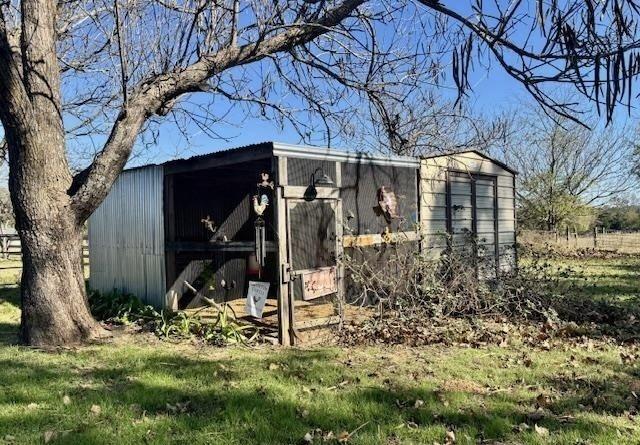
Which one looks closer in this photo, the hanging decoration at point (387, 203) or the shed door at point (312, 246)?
the shed door at point (312, 246)

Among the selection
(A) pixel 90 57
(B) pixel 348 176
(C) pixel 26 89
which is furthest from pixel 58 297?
(A) pixel 90 57

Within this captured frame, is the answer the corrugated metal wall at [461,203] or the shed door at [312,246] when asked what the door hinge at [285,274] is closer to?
the shed door at [312,246]

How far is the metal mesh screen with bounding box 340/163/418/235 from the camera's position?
297 inches

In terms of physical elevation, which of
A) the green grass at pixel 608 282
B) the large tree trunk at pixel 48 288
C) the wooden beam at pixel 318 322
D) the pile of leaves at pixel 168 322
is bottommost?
the green grass at pixel 608 282

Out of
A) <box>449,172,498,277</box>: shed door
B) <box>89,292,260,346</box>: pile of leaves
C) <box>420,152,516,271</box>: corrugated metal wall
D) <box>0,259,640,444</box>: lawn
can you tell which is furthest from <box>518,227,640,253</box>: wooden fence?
<box>0,259,640,444</box>: lawn

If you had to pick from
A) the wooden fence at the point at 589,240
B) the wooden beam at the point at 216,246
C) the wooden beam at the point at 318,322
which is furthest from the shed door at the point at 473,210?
the wooden fence at the point at 589,240

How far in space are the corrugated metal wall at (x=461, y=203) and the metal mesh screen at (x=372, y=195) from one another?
0.32m

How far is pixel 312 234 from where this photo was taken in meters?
7.00

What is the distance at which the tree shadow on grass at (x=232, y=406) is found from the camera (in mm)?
3428

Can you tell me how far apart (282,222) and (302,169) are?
2.85ft

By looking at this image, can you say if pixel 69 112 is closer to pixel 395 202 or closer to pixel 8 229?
pixel 395 202

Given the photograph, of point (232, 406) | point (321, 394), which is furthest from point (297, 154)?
point (232, 406)

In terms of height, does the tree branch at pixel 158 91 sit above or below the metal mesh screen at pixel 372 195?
above

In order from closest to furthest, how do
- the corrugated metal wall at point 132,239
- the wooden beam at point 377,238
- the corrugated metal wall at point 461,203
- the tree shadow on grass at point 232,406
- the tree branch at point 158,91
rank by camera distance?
1. the tree shadow on grass at point 232,406
2. the tree branch at point 158,91
3. the wooden beam at point 377,238
4. the corrugated metal wall at point 132,239
5. the corrugated metal wall at point 461,203
